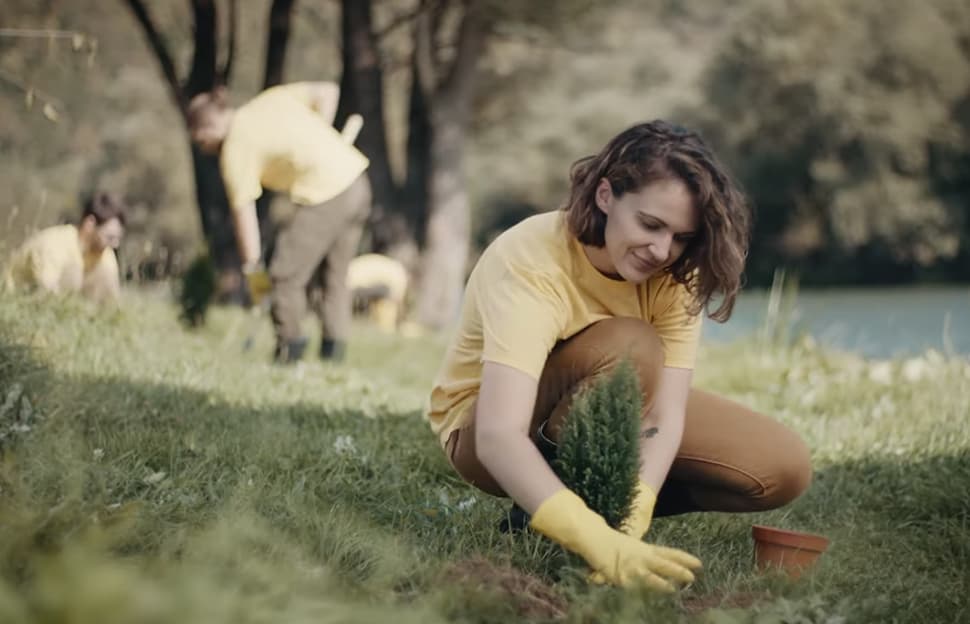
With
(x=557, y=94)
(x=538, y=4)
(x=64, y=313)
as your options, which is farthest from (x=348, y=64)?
(x=557, y=94)

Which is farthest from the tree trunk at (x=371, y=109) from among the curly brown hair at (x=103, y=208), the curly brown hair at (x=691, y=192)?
the curly brown hair at (x=691, y=192)

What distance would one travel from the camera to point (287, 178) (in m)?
7.31

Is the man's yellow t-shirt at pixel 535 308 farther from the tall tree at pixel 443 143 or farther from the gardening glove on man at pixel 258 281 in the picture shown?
the tall tree at pixel 443 143

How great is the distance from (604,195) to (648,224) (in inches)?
6.1

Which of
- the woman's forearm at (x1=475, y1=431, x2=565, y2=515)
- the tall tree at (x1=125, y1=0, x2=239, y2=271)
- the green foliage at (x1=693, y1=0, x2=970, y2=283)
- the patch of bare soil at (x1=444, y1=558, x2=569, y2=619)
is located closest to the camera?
the patch of bare soil at (x1=444, y1=558, x2=569, y2=619)

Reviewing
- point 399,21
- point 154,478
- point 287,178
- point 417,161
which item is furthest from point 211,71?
point 154,478

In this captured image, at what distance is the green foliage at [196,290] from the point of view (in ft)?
27.9

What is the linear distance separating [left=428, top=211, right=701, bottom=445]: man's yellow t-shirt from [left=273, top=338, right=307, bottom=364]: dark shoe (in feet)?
12.5

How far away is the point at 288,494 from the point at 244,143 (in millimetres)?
4010

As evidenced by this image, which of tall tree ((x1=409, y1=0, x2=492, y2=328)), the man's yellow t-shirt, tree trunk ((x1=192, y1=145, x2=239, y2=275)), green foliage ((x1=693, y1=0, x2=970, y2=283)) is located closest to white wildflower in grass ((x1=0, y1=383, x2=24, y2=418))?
the man's yellow t-shirt

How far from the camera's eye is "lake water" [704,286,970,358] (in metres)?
9.91

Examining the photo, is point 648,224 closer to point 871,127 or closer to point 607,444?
Result: point 607,444

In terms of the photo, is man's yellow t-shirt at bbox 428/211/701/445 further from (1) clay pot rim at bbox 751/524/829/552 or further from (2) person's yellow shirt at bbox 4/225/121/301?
(2) person's yellow shirt at bbox 4/225/121/301

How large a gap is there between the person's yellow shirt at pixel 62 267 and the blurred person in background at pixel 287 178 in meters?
0.81
